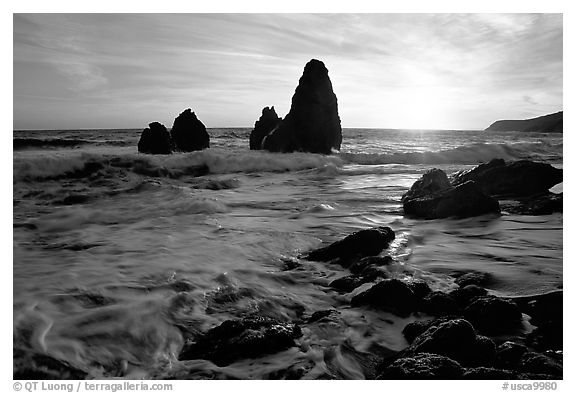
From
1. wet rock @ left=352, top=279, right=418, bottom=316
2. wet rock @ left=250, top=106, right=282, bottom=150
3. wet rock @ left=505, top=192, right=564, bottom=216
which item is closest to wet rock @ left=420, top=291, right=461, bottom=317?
wet rock @ left=352, top=279, right=418, bottom=316

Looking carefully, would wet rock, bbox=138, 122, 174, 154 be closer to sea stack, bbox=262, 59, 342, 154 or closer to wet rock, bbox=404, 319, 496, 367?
sea stack, bbox=262, 59, 342, 154

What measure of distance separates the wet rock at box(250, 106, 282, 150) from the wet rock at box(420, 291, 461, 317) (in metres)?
24.5

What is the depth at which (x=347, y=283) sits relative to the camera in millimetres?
4223

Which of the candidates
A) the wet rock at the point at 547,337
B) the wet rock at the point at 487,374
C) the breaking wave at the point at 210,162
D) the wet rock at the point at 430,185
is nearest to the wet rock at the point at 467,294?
the wet rock at the point at 547,337

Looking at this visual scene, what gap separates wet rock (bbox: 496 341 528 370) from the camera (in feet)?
8.93

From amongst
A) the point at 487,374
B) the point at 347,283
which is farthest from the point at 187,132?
the point at 487,374

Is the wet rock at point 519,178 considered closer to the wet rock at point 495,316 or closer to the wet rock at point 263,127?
the wet rock at point 495,316

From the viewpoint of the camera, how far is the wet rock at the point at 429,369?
99.9 inches

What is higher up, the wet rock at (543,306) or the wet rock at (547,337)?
the wet rock at (543,306)

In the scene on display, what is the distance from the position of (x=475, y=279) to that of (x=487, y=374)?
1832 millimetres

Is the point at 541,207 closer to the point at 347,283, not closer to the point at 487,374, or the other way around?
the point at 347,283

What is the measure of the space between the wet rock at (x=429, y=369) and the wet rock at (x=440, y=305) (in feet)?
3.26
